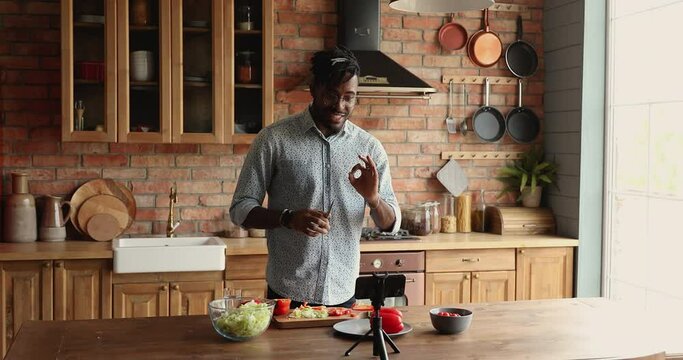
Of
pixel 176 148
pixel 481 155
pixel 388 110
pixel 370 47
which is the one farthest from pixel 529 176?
pixel 176 148

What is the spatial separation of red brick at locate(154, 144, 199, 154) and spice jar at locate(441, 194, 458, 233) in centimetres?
158

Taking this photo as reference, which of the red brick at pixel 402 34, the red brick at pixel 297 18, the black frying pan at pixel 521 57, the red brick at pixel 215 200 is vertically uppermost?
the red brick at pixel 297 18

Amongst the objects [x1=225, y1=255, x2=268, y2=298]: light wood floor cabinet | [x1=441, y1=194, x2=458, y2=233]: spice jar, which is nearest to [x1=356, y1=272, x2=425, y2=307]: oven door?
[x1=441, y1=194, x2=458, y2=233]: spice jar

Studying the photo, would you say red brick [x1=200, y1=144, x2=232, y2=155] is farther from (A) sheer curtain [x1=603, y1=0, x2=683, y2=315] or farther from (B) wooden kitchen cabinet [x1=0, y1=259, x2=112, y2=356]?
(A) sheer curtain [x1=603, y1=0, x2=683, y2=315]

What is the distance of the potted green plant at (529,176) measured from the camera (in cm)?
509

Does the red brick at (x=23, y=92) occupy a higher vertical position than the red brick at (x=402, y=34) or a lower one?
lower

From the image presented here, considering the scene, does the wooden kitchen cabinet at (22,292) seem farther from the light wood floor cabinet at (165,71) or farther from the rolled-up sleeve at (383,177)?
the rolled-up sleeve at (383,177)

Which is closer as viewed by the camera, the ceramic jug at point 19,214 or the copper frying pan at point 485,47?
the ceramic jug at point 19,214

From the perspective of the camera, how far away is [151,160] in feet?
15.4

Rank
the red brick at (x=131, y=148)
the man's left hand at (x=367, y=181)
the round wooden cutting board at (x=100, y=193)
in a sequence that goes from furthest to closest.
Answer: the red brick at (x=131, y=148), the round wooden cutting board at (x=100, y=193), the man's left hand at (x=367, y=181)

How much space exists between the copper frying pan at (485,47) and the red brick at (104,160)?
2237 mm

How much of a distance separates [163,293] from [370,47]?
1846 millimetres

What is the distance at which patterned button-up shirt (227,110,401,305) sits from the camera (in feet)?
9.83

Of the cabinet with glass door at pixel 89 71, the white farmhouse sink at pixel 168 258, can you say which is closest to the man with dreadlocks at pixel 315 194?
the white farmhouse sink at pixel 168 258
